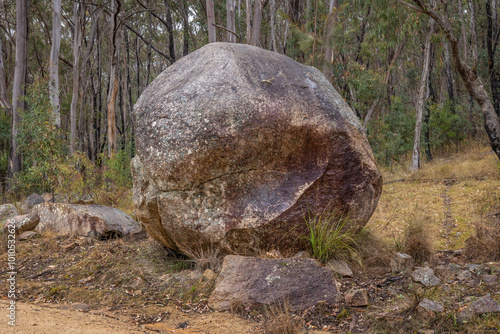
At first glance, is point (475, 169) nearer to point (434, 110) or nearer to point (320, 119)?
point (434, 110)

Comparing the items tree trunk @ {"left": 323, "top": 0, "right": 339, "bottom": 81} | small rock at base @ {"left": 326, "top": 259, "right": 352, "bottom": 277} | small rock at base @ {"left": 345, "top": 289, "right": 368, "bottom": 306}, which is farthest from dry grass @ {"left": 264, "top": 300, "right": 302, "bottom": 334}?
tree trunk @ {"left": 323, "top": 0, "right": 339, "bottom": 81}

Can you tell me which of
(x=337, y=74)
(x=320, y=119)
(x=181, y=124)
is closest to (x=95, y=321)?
(x=181, y=124)

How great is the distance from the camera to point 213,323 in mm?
3543

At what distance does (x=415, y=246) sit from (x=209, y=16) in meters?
8.72

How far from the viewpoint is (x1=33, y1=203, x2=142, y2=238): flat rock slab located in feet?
21.3

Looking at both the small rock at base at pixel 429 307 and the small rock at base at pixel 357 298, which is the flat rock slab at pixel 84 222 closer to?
the small rock at base at pixel 357 298

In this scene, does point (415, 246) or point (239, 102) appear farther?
point (415, 246)

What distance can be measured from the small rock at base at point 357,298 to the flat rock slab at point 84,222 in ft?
12.5

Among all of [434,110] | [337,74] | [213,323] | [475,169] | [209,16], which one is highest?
[209,16]

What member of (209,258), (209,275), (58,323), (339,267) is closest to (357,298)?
(339,267)

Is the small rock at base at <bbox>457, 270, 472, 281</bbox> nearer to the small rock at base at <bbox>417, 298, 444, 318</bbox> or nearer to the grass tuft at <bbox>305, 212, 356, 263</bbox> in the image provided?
the small rock at base at <bbox>417, 298, 444, 318</bbox>

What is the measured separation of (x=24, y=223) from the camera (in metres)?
6.81

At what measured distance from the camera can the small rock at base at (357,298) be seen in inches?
146

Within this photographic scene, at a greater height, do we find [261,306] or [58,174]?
[58,174]
